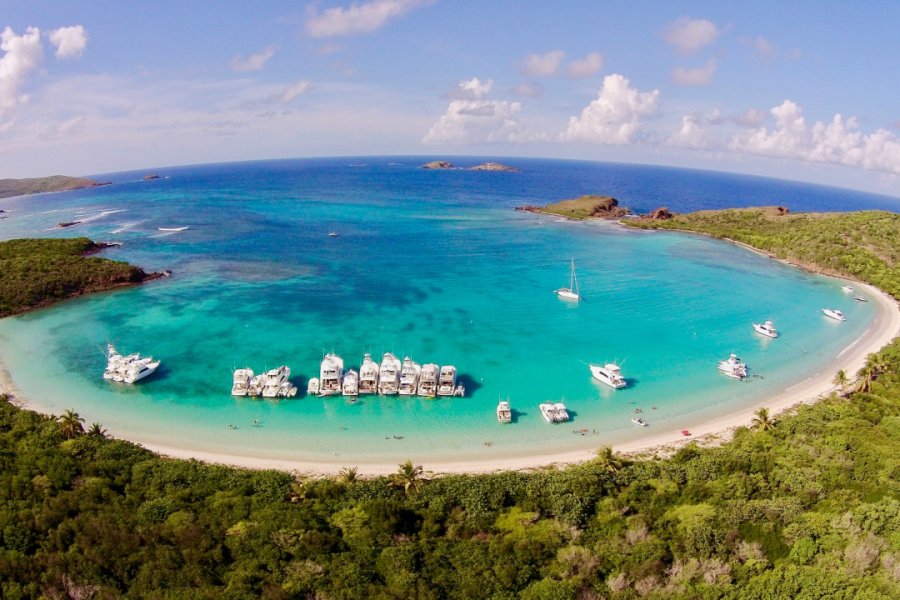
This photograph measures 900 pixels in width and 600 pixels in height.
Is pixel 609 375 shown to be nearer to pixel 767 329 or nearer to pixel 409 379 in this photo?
pixel 409 379

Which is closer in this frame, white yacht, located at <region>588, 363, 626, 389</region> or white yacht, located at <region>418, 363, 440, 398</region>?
white yacht, located at <region>418, 363, 440, 398</region>

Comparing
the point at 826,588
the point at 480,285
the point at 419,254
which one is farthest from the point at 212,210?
the point at 826,588

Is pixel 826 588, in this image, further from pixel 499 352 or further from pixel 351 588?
pixel 499 352

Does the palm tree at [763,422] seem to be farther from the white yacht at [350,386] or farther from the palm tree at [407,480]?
the white yacht at [350,386]

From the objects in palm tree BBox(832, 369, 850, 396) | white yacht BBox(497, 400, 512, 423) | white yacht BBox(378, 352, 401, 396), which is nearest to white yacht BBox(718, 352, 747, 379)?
palm tree BBox(832, 369, 850, 396)

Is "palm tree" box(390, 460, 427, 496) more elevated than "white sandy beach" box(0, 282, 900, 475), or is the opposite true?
"palm tree" box(390, 460, 427, 496)

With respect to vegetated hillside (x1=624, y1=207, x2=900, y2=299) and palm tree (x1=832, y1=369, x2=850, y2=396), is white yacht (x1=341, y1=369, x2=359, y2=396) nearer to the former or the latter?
palm tree (x1=832, y1=369, x2=850, y2=396)

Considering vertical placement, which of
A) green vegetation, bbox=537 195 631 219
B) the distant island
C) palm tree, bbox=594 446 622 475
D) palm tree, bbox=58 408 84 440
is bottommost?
palm tree, bbox=594 446 622 475
